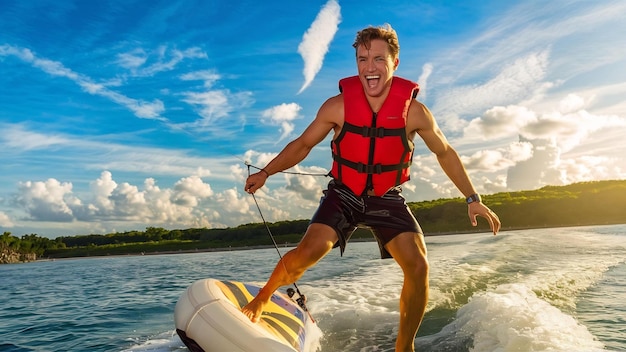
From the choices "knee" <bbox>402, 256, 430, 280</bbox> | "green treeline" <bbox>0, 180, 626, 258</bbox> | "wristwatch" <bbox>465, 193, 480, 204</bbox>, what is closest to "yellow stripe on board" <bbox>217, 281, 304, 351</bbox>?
"knee" <bbox>402, 256, 430, 280</bbox>

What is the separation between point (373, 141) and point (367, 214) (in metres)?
0.61

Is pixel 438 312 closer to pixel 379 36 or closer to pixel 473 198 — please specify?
pixel 473 198

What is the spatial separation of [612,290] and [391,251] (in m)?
6.86

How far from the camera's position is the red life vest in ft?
13.0

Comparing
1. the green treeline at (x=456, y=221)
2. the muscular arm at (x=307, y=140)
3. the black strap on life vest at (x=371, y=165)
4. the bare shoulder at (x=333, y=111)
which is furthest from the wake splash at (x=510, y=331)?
the green treeline at (x=456, y=221)

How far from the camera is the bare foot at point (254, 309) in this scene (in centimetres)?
398

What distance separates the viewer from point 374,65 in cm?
388

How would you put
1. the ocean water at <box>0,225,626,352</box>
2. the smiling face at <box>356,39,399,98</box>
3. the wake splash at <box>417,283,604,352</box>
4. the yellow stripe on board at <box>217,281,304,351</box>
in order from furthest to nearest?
the ocean water at <box>0,225,626,352</box> → the wake splash at <box>417,283,604,352</box> → the yellow stripe on board at <box>217,281,304,351</box> → the smiling face at <box>356,39,399,98</box>

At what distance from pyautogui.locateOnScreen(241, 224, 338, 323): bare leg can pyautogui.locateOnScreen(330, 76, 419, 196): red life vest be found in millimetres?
445

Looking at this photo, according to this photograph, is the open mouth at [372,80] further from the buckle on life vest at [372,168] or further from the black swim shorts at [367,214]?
the black swim shorts at [367,214]

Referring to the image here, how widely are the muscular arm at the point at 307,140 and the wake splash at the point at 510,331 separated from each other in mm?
2724

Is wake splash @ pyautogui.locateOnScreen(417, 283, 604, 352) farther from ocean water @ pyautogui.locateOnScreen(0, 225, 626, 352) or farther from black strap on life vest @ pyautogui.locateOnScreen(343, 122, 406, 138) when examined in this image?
black strap on life vest @ pyautogui.locateOnScreen(343, 122, 406, 138)

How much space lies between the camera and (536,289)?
9.04 m

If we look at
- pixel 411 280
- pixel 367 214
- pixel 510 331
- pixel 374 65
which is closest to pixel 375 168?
pixel 367 214
